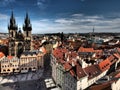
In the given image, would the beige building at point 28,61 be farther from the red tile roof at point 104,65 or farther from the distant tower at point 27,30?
the red tile roof at point 104,65

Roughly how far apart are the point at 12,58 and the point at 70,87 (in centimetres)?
4936

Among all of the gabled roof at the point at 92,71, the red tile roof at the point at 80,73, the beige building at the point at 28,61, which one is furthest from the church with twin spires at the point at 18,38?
the red tile roof at the point at 80,73

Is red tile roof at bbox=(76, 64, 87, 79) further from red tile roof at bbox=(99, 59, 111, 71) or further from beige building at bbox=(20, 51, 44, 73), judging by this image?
beige building at bbox=(20, 51, 44, 73)

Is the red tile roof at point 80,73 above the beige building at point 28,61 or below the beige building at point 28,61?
above

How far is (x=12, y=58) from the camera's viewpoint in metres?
93.1

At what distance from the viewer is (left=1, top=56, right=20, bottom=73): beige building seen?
90688 mm

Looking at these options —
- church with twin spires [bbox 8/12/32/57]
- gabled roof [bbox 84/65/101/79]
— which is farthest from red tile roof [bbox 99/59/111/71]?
church with twin spires [bbox 8/12/32/57]

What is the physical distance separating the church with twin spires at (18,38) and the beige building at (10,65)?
8490 mm

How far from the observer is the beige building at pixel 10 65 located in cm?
9069

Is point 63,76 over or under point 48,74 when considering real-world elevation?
over

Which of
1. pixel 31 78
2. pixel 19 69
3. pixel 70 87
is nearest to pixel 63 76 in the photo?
pixel 70 87

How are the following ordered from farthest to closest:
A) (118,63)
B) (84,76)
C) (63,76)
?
(118,63) → (63,76) → (84,76)

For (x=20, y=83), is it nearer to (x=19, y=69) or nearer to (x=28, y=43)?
(x=19, y=69)

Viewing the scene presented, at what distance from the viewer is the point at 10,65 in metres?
91.4
